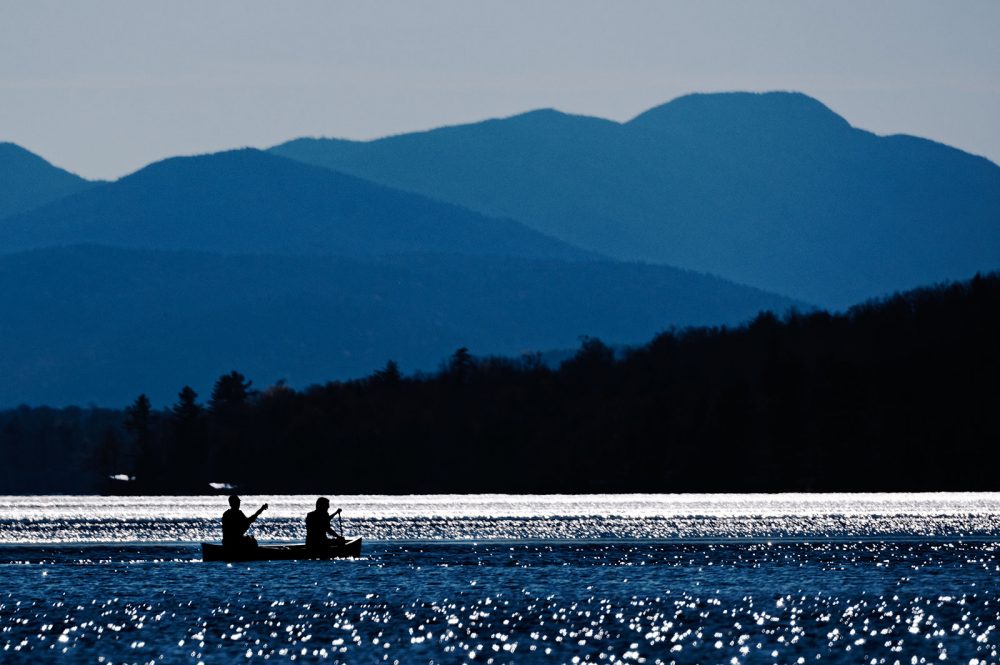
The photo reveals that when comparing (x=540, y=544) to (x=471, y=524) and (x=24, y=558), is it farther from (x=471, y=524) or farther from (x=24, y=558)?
(x=471, y=524)

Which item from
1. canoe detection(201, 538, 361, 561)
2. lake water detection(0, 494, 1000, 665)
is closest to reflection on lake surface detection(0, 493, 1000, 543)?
lake water detection(0, 494, 1000, 665)

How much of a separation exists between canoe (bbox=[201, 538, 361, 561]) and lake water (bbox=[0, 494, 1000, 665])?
71 centimetres

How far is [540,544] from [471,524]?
39.0 m

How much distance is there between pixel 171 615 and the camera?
67500 mm

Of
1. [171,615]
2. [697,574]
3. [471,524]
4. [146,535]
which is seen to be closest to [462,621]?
[171,615]

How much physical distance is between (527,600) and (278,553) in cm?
2654

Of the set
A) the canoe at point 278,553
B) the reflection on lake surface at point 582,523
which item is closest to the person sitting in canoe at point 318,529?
the canoe at point 278,553

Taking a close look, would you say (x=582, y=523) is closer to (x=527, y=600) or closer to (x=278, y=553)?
(x=278, y=553)

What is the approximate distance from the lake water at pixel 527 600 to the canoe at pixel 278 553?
2.34 ft

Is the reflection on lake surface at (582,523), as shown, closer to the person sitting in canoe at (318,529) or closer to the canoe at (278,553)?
the canoe at (278,553)

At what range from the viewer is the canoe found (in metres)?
93.6

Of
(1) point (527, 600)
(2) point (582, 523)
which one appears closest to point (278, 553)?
(1) point (527, 600)

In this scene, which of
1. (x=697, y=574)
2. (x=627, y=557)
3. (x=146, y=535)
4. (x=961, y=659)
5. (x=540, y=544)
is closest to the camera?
(x=961, y=659)

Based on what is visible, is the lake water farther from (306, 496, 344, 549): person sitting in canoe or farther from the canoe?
(306, 496, 344, 549): person sitting in canoe
